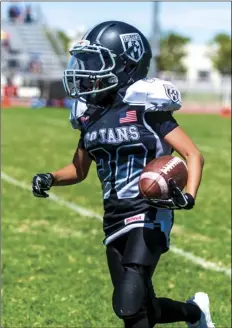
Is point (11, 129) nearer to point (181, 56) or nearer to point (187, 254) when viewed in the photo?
point (187, 254)

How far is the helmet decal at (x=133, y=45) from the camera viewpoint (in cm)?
367

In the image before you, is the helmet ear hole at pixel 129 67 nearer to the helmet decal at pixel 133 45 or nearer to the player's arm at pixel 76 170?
the helmet decal at pixel 133 45

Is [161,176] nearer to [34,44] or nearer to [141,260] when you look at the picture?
[141,260]

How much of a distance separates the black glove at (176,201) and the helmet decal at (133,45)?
780 mm

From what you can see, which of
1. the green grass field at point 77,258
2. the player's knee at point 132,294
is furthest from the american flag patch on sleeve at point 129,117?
the green grass field at point 77,258

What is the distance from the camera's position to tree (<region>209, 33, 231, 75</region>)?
63469 mm

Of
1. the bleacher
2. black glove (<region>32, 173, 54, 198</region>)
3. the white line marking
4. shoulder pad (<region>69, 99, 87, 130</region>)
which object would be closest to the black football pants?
black glove (<region>32, 173, 54, 198</region>)

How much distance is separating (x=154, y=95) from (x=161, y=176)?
497 millimetres

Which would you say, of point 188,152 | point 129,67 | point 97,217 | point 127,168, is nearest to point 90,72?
point 129,67

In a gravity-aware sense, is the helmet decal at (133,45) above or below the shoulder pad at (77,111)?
above

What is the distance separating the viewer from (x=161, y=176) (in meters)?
3.33

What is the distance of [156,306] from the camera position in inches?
146

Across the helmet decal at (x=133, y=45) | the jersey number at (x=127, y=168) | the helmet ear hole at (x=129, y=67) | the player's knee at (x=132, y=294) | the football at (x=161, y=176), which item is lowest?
the player's knee at (x=132, y=294)

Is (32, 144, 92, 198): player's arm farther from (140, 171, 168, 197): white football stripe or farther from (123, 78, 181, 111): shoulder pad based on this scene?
(140, 171, 168, 197): white football stripe
